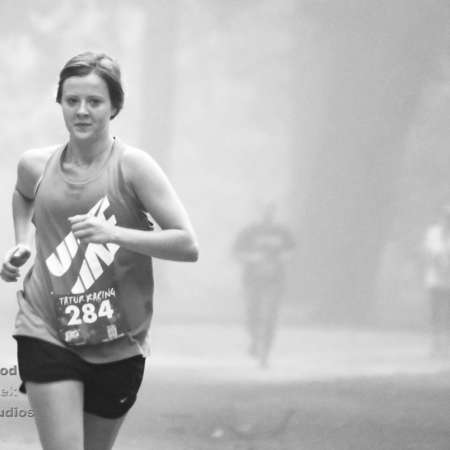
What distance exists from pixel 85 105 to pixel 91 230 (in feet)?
1.28

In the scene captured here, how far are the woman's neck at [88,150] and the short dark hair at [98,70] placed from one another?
0.10 metres

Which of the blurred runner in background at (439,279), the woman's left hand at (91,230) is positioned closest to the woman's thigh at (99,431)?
the woman's left hand at (91,230)

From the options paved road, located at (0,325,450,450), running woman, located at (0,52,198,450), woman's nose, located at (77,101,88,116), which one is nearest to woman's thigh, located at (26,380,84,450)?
running woman, located at (0,52,198,450)

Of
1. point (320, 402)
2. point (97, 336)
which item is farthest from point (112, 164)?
point (320, 402)

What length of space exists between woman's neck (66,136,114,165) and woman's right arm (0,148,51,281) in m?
0.10

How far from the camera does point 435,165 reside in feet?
19.3

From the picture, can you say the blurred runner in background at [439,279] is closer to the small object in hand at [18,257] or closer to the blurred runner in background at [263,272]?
the blurred runner in background at [263,272]

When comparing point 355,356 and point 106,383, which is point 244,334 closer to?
point 355,356

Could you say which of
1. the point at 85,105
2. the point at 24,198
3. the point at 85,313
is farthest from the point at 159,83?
the point at 85,313

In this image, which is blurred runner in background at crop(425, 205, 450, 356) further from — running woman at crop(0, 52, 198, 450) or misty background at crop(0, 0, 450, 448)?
running woman at crop(0, 52, 198, 450)

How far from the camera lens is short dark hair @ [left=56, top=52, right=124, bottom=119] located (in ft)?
8.86

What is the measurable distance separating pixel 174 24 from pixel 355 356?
1.98m

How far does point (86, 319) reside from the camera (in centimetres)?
268

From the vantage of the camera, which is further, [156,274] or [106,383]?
[156,274]
